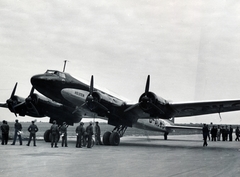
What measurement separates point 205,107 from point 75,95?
747 cm

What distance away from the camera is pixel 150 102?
655 inches

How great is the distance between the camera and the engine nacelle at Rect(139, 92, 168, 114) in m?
16.6

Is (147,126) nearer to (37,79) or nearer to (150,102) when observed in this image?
(150,102)

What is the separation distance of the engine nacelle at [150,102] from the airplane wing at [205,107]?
0.84 metres

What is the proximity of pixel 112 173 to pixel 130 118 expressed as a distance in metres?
11.5

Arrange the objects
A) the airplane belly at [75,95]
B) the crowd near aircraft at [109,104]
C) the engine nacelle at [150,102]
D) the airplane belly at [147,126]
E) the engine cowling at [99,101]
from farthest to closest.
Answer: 1. the airplane belly at [147,126]
2. the airplane belly at [75,95]
3. the engine cowling at [99,101]
4. the crowd near aircraft at [109,104]
5. the engine nacelle at [150,102]

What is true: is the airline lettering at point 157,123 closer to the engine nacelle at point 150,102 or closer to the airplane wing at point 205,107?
the airplane wing at point 205,107

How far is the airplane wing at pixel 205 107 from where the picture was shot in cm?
1651

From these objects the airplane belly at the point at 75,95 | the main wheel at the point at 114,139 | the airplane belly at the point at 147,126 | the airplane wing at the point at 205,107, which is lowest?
the main wheel at the point at 114,139

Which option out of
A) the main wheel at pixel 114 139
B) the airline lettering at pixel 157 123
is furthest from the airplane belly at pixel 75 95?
the airline lettering at pixel 157 123

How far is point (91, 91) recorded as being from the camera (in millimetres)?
17328

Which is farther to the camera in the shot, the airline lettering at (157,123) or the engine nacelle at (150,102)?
the airline lettering at (157,123)

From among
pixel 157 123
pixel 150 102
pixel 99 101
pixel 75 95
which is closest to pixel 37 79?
pixel 75 95

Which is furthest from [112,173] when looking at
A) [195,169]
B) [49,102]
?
[49,102]
